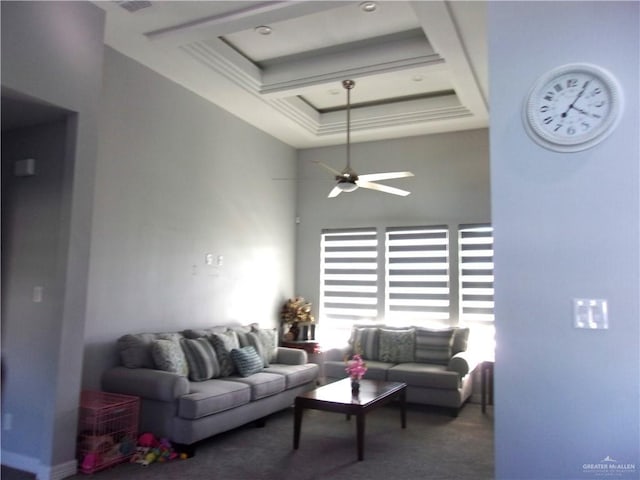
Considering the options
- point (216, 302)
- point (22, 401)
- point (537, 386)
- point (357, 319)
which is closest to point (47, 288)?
point (22, 401)

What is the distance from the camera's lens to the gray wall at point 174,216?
14.6ft

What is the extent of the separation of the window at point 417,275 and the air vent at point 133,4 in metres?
4.28

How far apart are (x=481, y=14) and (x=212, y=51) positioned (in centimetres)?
250

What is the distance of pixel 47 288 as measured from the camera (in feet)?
11.9

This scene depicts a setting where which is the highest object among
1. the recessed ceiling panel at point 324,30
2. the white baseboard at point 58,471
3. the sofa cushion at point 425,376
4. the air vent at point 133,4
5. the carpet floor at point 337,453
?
the recessed ceiling panel at point 324,30

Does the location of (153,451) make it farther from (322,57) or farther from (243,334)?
(322,57)

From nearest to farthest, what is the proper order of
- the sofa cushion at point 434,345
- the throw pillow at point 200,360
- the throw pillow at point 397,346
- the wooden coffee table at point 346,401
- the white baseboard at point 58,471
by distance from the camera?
the white baseboard at point 58,471
the wooden coffee table at point 346,401
the throw pillow at point 200,360
the sofa cushion at point 434,345
the throw pillow at point 397,346

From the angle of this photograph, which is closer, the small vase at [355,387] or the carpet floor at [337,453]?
the carpet floor at [337,453]

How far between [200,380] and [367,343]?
2510mm

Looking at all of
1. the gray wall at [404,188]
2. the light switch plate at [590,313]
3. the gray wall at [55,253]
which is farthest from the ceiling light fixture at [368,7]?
the light switch plate at [590,313]

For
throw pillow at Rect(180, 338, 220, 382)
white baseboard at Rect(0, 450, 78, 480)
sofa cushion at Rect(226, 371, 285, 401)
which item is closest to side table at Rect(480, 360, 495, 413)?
Answer: sofa cushion at Rect(226, 371, 285, 401)

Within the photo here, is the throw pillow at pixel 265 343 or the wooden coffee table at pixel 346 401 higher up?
the throw pillow at pixel 265 343

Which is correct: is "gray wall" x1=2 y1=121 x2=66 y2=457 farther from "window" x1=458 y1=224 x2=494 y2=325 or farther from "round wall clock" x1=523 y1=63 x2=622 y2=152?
"window" x1=458 y1=224 x2=494 y2=325

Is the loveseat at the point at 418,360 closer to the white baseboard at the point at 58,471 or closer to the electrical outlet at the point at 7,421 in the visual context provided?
the white baseboard at the point at 58,471
